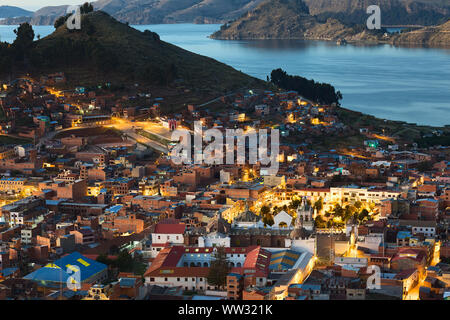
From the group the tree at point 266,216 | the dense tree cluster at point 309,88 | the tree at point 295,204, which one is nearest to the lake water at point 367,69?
the dense tree cluster at point 309,88

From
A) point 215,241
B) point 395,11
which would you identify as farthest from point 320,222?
point 395,11

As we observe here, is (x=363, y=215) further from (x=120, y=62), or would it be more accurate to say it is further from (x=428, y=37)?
(x=428, y=37)

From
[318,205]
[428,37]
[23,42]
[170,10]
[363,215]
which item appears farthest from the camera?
[170,10]

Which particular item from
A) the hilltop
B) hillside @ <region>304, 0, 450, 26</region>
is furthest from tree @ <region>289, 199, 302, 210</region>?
hillside @ <region>304, 0, 450, 26</region>

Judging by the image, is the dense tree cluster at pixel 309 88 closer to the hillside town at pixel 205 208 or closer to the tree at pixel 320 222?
the hillside town at pixel 205 208

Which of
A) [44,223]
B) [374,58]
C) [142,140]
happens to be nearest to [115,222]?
[44,223]

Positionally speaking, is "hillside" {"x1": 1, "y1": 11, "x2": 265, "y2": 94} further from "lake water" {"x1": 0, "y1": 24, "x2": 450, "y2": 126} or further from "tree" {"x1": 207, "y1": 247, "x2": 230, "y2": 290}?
"tree" {"x1": 207, "y1": 247, "x2": 230, "y2": 290}
